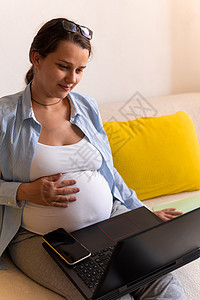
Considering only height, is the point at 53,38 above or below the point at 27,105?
above

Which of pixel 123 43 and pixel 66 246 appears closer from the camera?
pixel 66 246

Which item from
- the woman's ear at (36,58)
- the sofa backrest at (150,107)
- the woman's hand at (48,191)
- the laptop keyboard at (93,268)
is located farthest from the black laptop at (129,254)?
the sofa backrest at (150,107)

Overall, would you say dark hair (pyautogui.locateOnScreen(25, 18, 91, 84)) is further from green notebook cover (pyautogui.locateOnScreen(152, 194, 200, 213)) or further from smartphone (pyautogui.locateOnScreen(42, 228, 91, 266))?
green notebook cover (pyautogui.locateOnScreen(152, 194, 200, 213))

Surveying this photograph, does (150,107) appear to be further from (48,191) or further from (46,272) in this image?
(46,272)

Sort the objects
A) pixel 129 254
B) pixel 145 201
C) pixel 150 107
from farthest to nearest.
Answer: pixel 150 107 < pixel 145 201 < pixel 129 254

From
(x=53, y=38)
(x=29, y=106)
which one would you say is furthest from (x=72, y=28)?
(x=29, y=106)

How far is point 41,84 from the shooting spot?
4.21 ft

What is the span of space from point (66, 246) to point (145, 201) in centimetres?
A: 68

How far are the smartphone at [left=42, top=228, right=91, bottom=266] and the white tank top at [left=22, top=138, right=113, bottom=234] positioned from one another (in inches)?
2.3

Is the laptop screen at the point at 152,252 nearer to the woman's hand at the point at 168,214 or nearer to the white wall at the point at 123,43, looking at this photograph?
the woman's hand at the point at 168,214

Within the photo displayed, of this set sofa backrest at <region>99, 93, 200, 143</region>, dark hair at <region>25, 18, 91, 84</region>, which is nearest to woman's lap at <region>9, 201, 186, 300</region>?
dark hair at <region>25, 18, 91, 84</region>

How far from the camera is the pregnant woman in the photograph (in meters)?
1.19

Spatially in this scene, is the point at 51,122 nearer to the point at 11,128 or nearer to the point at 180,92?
the point at 11,128

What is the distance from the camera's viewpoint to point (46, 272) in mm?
1151
